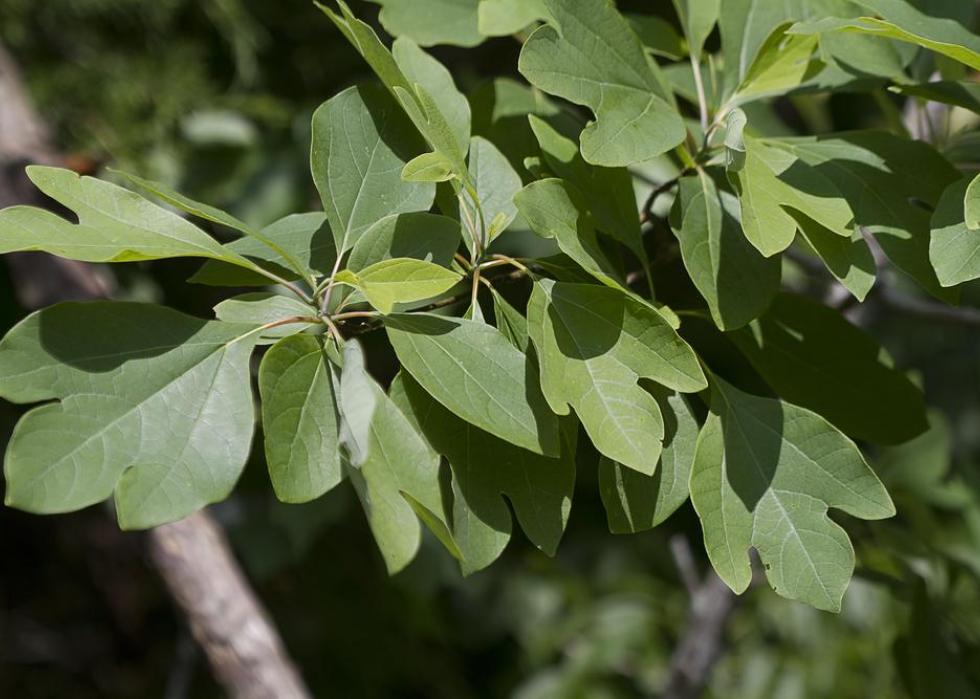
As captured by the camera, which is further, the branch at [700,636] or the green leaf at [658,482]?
the branch at [700,636]

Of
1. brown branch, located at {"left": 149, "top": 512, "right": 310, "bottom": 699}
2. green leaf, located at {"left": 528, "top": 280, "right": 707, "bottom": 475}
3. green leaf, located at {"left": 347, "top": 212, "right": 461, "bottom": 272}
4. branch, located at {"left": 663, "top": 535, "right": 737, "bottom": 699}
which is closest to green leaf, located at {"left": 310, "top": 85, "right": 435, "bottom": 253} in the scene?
green leaf, located at {"left": 347, "top": 212, "right": 461, "bottom": 272}

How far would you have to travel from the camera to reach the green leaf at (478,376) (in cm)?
61

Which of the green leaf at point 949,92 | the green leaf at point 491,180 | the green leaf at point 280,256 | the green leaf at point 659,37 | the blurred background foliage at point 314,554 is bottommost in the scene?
the blurred background foliage at point 314,554

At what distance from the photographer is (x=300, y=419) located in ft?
1.98

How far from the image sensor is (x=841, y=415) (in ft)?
2.66

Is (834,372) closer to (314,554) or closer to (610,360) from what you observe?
(610,360)

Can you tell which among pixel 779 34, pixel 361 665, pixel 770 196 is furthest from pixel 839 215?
pixel 361 665

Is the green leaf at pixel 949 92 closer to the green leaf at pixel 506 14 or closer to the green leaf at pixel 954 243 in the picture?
the green leaf at pixel 954 243

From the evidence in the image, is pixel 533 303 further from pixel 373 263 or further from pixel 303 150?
pixel 303 150

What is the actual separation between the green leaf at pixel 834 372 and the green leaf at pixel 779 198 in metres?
0.14

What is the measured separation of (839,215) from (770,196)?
0.05 m

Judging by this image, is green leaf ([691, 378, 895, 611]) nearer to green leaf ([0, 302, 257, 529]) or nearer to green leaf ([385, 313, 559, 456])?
green leaf ([385, 313, 559, 456])

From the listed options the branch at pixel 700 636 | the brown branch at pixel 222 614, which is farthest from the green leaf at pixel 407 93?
the branch at pixel 700 636

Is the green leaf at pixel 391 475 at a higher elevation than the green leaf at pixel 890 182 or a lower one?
higher
